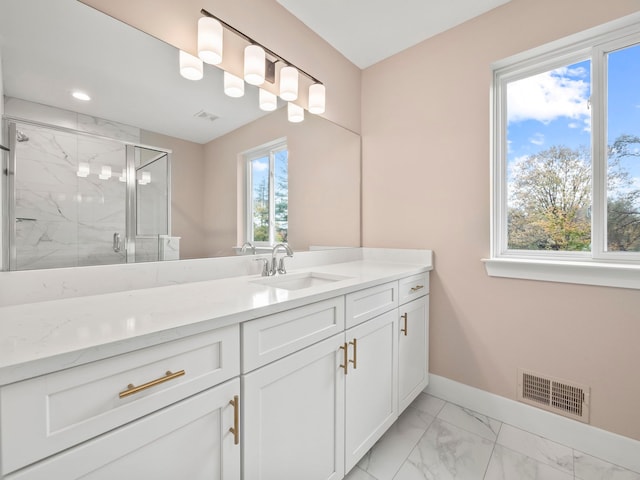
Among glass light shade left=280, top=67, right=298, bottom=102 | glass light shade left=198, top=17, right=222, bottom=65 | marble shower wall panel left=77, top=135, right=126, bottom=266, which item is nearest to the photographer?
marble shower wall panel left=77, top=135, right=126, bottom=266

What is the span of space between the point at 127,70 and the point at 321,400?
148cm

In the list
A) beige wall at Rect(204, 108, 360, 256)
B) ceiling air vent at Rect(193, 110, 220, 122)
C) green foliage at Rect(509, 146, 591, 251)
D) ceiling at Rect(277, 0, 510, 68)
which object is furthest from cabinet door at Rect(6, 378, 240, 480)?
ceiling at Rect(277, 0, 510, 68)

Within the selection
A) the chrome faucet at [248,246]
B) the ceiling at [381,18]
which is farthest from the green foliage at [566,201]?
the chrome faucet at [248,246]

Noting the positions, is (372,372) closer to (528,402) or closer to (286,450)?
(286,450)

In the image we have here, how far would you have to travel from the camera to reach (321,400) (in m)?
1.09

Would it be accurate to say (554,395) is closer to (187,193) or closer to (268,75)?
(187,193)

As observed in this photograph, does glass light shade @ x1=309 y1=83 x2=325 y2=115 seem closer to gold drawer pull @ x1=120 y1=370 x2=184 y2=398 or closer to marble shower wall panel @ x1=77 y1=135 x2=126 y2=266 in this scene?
marble shower wall panel @ x1=77 y1=135 x2=126 y2=266

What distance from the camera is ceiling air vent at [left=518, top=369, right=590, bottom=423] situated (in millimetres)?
1462

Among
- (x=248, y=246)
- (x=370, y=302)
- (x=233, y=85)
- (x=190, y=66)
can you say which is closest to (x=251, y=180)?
(x=248, y=246)

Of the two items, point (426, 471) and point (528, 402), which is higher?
point (528, 402)

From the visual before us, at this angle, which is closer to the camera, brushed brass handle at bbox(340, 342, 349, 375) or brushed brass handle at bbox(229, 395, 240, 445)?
brushed brass handle at bbox(229, 395, 240, 445)

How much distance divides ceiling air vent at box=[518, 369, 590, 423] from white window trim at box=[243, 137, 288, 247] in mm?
1649

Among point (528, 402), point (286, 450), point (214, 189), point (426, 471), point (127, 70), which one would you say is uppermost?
point (127, 70)

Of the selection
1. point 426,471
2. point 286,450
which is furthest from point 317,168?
point 426,471
